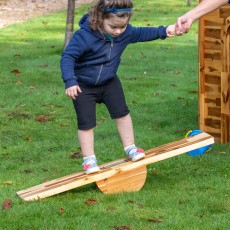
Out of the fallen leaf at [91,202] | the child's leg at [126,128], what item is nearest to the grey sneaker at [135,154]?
the child's leg at [126,128]

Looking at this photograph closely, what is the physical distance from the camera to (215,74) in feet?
28.7

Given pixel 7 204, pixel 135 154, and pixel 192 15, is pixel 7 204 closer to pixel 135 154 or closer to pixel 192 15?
pixel 135 154

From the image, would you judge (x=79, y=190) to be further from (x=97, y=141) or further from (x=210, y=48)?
(x=210, y=48)

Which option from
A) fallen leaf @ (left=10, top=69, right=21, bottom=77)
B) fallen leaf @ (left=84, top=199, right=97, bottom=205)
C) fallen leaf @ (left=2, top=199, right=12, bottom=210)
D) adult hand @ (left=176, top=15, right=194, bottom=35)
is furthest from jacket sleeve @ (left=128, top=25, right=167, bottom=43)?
fallen leaf @ (left=10, top=69, right=21, bottom=77)

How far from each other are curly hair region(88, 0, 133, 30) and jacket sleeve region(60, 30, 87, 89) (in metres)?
0.16

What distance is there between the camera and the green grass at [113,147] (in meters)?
5.80

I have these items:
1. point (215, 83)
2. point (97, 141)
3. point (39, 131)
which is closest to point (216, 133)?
point (215, 83)

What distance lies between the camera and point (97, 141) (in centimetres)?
865

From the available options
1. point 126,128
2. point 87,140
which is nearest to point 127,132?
point 126,128

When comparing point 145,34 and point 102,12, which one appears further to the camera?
point 145,34

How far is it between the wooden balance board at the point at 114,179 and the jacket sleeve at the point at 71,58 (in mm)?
807

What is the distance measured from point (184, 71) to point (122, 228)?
28.7 ft

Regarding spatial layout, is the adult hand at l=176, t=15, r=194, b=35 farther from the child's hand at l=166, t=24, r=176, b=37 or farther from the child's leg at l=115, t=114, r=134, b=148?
the child's leg at l=115, t=114, r=134, b=148

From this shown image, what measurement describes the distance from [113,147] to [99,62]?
83.1 inches
